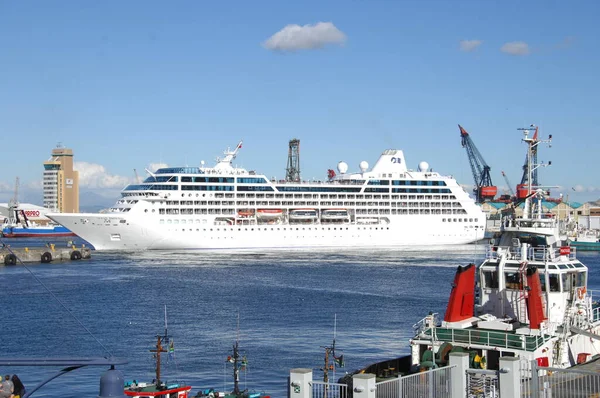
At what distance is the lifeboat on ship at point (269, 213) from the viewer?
9306 cm

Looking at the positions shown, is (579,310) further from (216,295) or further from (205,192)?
(205,192)

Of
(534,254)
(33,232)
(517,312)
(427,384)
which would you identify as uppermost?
(33,232)

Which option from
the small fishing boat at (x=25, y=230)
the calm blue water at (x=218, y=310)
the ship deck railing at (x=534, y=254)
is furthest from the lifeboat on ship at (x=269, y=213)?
the ship deck railing at (x=534, y=254)

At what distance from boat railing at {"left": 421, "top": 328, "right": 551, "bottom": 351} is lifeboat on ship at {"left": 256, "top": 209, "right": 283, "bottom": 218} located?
74.0 m

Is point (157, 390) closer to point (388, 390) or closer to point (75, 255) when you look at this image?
point (388, 390)

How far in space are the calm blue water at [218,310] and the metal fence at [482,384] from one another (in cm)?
1135

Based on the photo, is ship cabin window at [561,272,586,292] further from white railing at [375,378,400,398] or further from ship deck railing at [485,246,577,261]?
white railing at [375,378,400,398]

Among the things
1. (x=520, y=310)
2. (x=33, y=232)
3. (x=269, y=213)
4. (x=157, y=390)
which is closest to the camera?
(x=520, y=310)

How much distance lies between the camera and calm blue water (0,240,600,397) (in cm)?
2980

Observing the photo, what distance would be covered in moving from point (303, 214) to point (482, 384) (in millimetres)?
79760

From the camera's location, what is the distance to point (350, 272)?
219 feet

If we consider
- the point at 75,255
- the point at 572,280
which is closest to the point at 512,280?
the point at 572,280

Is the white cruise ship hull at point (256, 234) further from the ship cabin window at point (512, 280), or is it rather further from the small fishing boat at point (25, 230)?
the small fishing boat at point (25, 230)

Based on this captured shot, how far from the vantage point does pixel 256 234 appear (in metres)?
91.4
